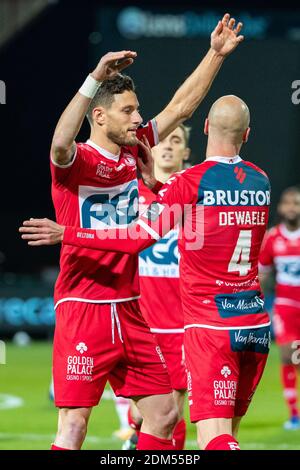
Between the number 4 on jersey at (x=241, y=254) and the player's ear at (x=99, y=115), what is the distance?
3.81 ft

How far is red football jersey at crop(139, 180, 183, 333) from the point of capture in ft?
27.1

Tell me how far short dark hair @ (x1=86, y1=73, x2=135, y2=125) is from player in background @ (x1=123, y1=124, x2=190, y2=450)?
1569 mm

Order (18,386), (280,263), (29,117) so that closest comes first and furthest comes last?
(280,263) → (18,386) → (29,117)

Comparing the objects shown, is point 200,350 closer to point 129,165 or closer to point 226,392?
point 226,392

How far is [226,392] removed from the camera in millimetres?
6082

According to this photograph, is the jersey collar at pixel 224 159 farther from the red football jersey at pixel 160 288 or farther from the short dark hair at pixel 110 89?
the red football jersey at pixel 160 288

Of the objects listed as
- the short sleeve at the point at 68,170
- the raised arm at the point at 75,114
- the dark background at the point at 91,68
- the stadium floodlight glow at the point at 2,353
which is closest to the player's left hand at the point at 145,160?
the short sleeve at the point at 68,170

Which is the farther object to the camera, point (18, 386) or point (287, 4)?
point (287, 4)

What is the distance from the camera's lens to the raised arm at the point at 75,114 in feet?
19.9

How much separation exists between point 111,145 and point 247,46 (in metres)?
9.43

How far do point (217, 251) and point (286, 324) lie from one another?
20.1 ft

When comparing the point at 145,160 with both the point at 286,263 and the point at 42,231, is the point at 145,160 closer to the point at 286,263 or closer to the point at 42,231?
the point at 42,231
